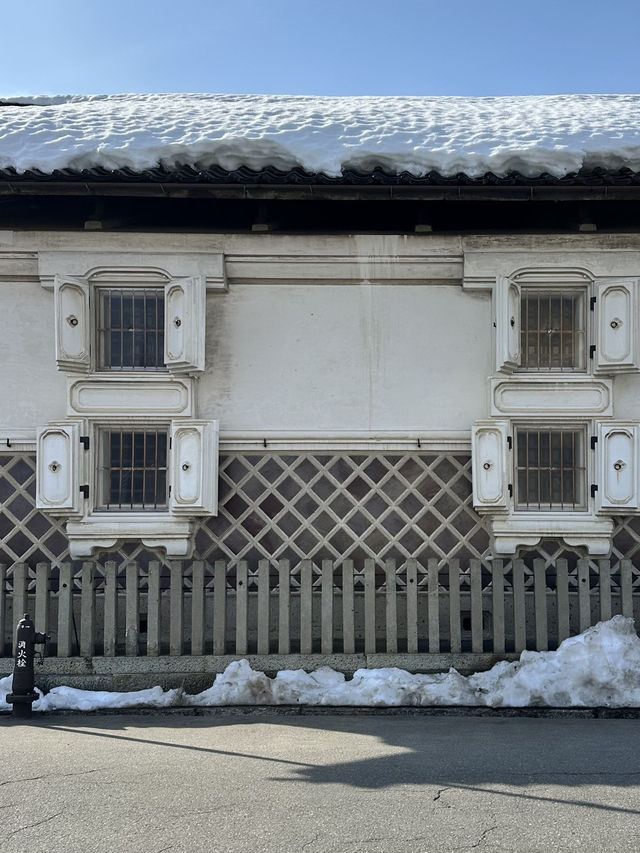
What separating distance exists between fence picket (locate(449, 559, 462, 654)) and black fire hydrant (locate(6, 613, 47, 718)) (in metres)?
3.77

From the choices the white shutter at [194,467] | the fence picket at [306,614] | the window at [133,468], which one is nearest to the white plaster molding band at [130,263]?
the white shutter at [194,467]

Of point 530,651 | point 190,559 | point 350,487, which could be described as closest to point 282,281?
point 350,487

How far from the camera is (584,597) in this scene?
23.3 feet

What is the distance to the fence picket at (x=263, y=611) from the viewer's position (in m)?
7.07

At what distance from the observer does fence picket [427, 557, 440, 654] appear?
7.10 m

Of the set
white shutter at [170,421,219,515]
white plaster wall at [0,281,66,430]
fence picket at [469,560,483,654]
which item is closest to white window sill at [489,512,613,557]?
fence picket at [469,560,483,654]

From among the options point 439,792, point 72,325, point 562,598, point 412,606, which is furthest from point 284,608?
point 72,325

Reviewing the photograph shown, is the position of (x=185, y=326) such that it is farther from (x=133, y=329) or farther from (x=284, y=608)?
(x=284, y=608)

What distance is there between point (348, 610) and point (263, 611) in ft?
2.71

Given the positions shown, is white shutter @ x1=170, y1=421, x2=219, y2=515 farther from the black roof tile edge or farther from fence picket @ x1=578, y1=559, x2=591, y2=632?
fence picket @ x1=578, y1=559, x2=591, y2=632

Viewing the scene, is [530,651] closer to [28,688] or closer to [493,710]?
[493,710]

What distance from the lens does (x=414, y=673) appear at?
7.10 m

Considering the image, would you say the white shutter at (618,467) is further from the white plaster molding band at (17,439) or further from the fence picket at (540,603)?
the white plaster molding band at (17,439)

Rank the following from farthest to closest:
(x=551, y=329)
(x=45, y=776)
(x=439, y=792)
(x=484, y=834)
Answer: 1. (x=551, y=329)
2. (x=45, y=776)
3. (x=439, y=792)
4. (x=484, y=834)
